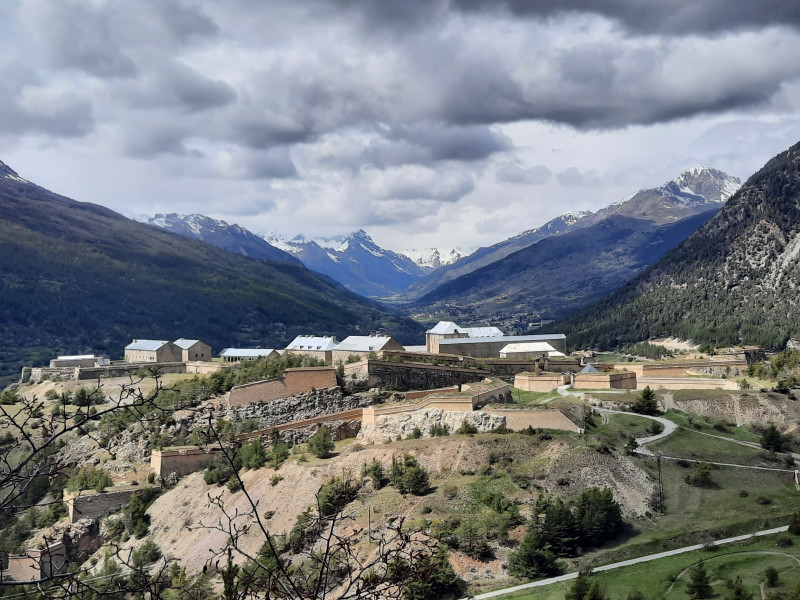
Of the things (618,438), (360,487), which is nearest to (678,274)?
(618,438)

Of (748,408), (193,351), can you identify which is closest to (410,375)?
(748,408)

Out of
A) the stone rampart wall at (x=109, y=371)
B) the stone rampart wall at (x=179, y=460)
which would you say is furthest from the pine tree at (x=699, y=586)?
the stone rampart wall at (x=109, y=371)

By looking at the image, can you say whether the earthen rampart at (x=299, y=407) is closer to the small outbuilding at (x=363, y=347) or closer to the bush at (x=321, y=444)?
the bush at (x=321, y=444)

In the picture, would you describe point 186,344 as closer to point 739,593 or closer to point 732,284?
point 739,593

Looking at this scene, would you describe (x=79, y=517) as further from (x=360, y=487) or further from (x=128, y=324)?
(x=128, y=324)

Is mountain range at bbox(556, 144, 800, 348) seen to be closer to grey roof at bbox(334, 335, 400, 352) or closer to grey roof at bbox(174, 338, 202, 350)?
grey roof at bbox(334, 335, 400, 352)
